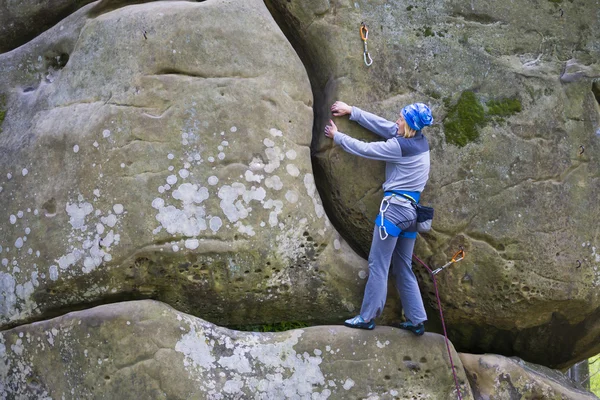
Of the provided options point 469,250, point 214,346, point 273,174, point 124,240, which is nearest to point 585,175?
point 469,250

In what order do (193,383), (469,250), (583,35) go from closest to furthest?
(193,383)
(469,250)
(583,35)

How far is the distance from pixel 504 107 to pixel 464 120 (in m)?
0.33

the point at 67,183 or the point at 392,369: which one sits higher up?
the point at 67,183

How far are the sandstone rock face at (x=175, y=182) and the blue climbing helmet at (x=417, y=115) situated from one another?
0.75 meters

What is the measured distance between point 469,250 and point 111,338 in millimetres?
2588

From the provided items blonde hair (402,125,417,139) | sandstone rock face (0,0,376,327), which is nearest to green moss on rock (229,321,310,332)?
sandstone rock face (0,0,376,327)

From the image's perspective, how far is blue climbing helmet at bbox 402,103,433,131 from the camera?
196 inches

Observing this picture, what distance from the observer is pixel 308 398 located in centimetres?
486

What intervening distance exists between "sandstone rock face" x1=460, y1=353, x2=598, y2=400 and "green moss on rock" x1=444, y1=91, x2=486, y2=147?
1.60 m

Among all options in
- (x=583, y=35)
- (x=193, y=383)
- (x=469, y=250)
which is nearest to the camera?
(x=193, y=383)

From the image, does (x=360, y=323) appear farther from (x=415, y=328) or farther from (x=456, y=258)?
(x=456, y=258)

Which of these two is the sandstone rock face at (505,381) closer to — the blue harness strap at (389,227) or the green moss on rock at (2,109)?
the blue harness strap at (389,227)

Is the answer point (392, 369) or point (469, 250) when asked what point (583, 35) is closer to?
point (469, 250)

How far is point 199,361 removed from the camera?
4.80 m
